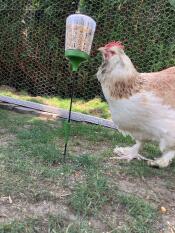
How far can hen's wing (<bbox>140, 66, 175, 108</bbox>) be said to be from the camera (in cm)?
389

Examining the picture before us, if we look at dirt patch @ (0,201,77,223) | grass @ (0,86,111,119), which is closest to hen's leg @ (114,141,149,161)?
dirt patch @ (0,201,77,223)

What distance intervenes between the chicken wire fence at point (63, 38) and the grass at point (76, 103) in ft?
0.41

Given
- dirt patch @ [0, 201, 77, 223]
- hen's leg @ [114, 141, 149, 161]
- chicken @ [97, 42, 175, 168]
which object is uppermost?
chicken @ [97, 42, 175, 168]

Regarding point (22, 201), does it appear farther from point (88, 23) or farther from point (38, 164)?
point (88, 23)

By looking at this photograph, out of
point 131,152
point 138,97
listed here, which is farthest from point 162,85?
point 131,152

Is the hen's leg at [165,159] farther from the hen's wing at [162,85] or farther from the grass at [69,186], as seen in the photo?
the hen's wing at [162,85]

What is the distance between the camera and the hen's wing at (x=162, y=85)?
3891 mm

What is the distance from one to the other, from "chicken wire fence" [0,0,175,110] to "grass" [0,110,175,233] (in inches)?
72.7

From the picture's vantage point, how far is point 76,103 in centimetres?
662

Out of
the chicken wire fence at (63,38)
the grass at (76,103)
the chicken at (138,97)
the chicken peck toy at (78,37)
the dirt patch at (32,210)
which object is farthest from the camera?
the grass at (76,103)

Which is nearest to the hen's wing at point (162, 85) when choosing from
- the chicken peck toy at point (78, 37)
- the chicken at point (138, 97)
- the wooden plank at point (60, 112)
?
the chicken at point (138, 97)

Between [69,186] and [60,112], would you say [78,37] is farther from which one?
[60,112]

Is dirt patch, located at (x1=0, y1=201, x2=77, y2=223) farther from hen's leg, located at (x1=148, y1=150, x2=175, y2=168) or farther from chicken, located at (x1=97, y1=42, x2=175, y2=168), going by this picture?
hen's leg, located at (x1=148, y1=150, x2=175, y2=168)

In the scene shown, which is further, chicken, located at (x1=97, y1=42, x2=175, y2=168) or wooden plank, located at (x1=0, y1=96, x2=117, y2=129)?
wooden plank, located at (x1=0, y1=96, x2=117, y2=129)
